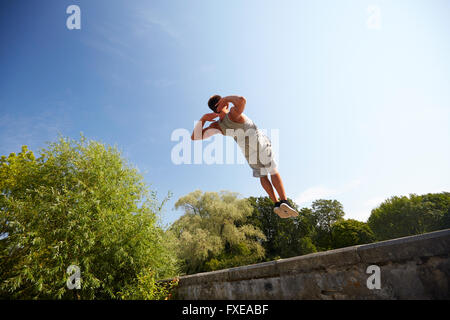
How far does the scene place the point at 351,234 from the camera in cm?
2666

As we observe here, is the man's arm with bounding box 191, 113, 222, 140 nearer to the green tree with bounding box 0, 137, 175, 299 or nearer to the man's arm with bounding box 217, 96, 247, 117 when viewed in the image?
the man's arm with bounding box 217, 96, 247, 117

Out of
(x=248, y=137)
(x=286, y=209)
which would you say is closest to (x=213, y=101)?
(x=248, y=137)

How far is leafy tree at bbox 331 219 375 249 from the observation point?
26619 millimetres

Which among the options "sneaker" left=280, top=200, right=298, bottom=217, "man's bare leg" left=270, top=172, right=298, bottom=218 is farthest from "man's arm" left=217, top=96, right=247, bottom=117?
"sneaker" left=280, top=200, right=298, bottom=217

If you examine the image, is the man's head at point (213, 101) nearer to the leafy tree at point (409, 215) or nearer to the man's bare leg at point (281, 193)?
the man's bare leg at point (281, 193)

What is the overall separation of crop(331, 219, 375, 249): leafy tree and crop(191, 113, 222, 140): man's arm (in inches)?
1150

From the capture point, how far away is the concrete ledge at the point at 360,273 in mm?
1814

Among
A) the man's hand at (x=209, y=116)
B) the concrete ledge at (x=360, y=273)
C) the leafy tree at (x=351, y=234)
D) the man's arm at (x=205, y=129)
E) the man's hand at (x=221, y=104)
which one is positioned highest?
the man's hand at (x=221, y=104)

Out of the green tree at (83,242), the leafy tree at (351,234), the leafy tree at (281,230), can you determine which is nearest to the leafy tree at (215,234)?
the leafy tree at (281,230)

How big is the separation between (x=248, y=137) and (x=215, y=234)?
66.3ft

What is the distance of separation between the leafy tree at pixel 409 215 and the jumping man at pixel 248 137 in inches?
1201

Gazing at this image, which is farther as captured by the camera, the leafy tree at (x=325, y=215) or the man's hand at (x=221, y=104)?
the leafy tree at (x=325, y=215)

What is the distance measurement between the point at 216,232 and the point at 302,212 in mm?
19508

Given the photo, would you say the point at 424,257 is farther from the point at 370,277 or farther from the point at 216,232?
the point at 216,232
